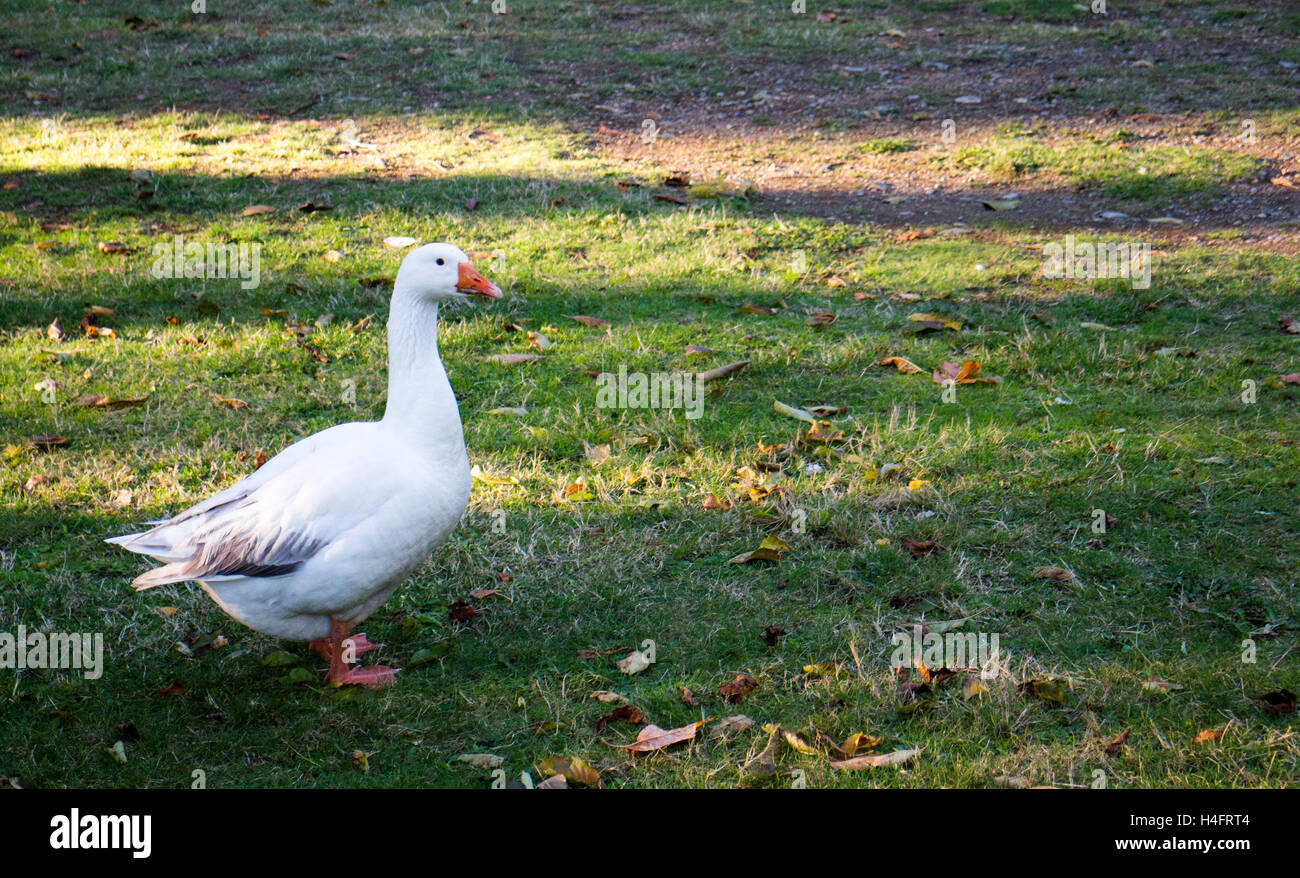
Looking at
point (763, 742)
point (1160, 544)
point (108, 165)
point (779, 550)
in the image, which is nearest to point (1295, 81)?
point (1160, 544)

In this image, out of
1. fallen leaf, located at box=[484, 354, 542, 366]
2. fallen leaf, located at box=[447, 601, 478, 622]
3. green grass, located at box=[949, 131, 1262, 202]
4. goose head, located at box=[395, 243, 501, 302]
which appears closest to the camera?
goose head, located at box=[395, 243, 501, 302]

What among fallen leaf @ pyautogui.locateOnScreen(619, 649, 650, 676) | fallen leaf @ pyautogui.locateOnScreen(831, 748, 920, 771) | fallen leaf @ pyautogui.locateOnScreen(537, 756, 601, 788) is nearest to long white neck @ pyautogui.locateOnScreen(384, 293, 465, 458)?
fallen leaf @ pyautogui.locateOnScreen(619, 649, 650, 676)

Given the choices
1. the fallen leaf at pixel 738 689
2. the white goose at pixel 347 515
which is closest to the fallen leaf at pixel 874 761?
the fallen leaf at pixel 738 689

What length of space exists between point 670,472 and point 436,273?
5.26 ft

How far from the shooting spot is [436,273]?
154 inches

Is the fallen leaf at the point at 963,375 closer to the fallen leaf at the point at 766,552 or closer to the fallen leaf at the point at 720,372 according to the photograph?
the fallen leaf at the point at 720,372

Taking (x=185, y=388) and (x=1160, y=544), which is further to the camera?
(x=185, y=388)

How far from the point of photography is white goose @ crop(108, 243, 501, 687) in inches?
145

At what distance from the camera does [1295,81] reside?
955cm

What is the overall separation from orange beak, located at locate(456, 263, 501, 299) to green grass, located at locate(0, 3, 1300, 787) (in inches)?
45.4

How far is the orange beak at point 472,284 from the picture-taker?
12.9 ft

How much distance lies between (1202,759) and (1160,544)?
1.30 metres

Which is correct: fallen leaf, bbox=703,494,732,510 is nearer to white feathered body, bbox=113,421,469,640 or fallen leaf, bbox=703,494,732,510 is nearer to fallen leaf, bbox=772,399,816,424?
fallen leaf, bbox=772,399,816,424

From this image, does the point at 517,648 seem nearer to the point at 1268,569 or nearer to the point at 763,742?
the point at 763,742
